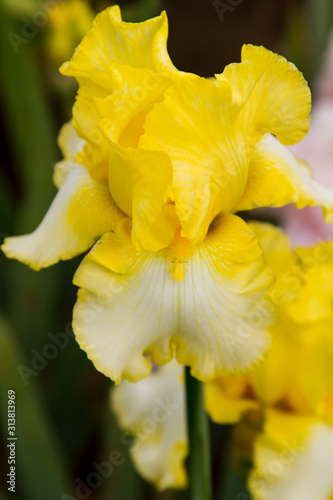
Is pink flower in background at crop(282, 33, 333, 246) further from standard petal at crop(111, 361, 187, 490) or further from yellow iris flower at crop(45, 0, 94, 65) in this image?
yellow iris flower at crop(45, 0, 94, 65)

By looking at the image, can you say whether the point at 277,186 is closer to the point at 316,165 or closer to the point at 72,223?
the point at 72,223

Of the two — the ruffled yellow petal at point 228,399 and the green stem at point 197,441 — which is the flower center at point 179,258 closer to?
the green stem at point 197,441

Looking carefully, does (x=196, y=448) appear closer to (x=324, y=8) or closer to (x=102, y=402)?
(x=102, y=402)

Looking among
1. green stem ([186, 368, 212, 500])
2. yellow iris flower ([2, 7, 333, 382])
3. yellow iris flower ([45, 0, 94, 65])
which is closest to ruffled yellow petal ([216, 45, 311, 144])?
yellow iris flower ([2, 7, 333, 382])

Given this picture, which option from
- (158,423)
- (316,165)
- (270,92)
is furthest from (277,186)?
(316,165)

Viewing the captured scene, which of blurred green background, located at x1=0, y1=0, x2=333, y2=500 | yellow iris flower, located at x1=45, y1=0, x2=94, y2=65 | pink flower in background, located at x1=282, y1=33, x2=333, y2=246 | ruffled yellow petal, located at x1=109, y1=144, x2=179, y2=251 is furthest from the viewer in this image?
yellow iris flower, located at x1=45, y1=0, x2=94, y2=65

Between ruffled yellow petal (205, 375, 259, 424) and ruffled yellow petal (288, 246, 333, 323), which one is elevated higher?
ruffled yellow petal (288, 246, 333, 323)

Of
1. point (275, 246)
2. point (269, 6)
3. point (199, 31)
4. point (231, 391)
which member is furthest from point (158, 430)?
point (269, 6)
